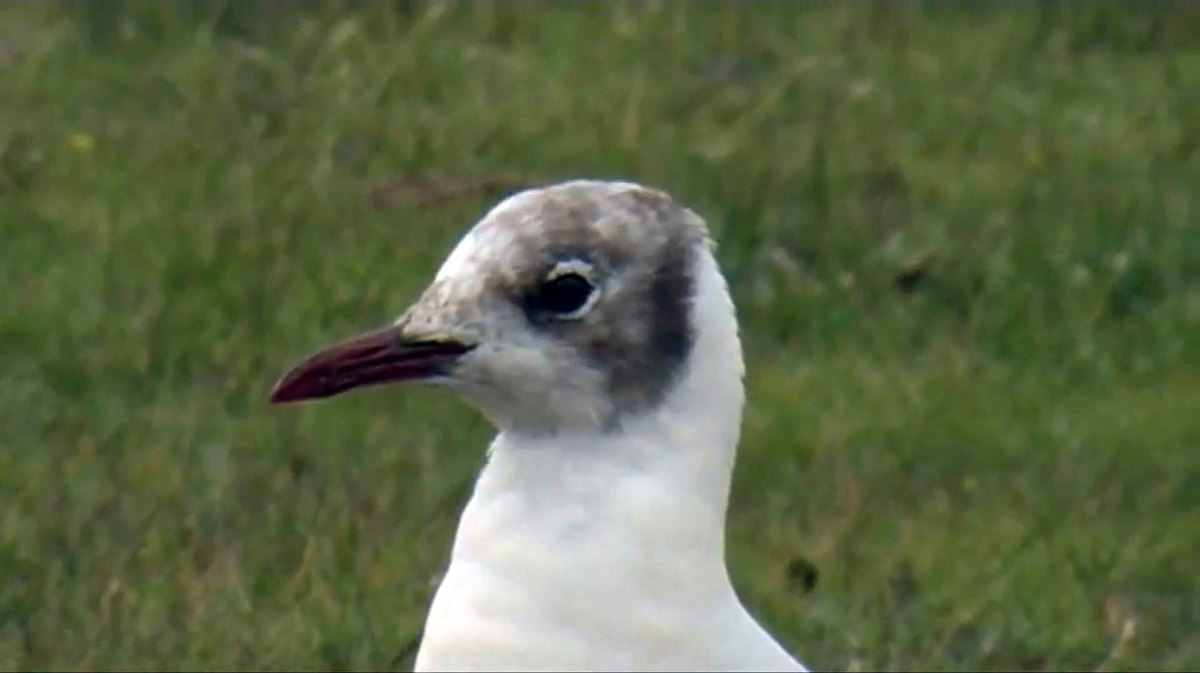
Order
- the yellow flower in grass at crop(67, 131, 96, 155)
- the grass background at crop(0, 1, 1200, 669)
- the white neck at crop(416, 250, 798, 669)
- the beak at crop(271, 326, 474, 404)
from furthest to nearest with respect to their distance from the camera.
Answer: the yellow flower in grass at crop(67, 131, 96, 155)
the grass background at crop(0, 1, 1200, 669)
the beak at crop(271, 326, 474, 404)
the white neck at crop(416, 250, 798, 669)

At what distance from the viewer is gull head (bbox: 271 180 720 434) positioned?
163 inches

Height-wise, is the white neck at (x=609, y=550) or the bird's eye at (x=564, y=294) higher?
the bird's eye at (x=564, y=294)

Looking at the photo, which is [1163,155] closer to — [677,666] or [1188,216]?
[1188,216]

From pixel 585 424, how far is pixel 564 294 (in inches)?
6.9

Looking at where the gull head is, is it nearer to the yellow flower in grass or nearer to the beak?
the beak

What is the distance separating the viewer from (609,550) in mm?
4066

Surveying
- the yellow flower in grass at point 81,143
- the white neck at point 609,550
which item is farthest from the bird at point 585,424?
the yellow flower in grass at point 81,143

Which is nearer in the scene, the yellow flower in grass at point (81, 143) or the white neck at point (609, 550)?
the white neck at point (609, 550)

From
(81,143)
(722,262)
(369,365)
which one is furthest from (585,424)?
(81,143)

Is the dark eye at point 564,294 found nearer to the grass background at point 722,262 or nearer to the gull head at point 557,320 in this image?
the gull head at point 557,320

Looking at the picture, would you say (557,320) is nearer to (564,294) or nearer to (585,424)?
(564,294)

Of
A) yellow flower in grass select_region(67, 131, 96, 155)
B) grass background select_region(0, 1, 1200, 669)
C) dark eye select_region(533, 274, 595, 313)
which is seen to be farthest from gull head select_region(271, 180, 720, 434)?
yellow flower in grass select_region(67, 131, 96, 155)

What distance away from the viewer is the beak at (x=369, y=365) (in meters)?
4.17

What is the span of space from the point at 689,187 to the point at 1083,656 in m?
2.63
